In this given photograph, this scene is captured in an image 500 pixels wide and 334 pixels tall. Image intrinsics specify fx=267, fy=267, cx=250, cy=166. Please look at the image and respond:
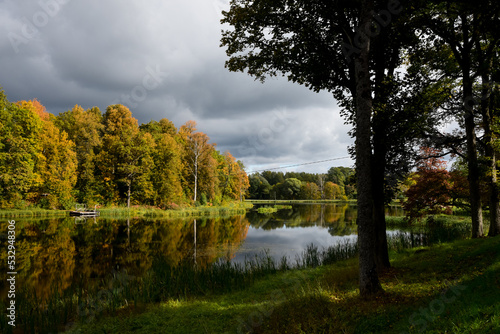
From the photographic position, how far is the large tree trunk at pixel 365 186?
561cm

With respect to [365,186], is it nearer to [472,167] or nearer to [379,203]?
[379,203]

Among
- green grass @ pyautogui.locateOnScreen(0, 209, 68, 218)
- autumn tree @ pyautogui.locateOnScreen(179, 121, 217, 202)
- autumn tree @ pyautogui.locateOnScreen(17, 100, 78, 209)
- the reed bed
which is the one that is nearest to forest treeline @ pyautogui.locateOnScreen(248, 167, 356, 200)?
autumn tree @ pyautogui.locateOnScreen(179, 121, 217, 202)

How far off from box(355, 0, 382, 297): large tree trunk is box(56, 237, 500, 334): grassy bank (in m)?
0.40

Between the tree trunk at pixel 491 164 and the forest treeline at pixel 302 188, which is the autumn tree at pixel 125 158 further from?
the forest treeline at pixel 302 188

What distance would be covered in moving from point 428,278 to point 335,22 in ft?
25.9

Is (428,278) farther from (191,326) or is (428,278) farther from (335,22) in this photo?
(335,22)

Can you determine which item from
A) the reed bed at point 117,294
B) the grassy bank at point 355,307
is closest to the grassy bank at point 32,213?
the reed bed at point 117,294

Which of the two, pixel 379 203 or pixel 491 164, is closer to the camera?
pixel 379 203

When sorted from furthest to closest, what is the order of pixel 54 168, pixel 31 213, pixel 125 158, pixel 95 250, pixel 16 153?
pixel 125 158, pixel 54 168, pixel 31 213, pixel 16 153, pixel 95 250

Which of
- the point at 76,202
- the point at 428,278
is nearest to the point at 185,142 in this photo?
the point at 76,202

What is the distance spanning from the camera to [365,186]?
567cm

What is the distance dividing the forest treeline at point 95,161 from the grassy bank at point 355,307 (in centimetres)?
3109

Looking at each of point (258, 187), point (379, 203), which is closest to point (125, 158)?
point (379, 203)

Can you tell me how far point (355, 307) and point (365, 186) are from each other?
2.38m
